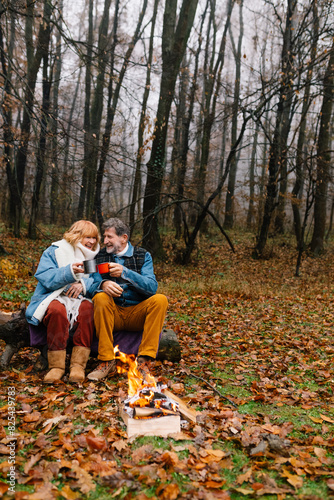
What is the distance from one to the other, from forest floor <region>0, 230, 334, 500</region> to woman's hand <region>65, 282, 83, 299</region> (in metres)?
0.84

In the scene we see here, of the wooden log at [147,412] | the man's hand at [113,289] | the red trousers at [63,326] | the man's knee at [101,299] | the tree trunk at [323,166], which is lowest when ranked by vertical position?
the wooden log at [147,412]

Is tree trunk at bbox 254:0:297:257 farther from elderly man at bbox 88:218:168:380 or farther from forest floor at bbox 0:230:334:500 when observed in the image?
elderly man at bbox 88:218:168:380

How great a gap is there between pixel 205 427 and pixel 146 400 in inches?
19.4

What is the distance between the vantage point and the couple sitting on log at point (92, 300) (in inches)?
138

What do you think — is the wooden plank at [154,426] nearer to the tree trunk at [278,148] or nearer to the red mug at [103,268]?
the red mug at [103,268]

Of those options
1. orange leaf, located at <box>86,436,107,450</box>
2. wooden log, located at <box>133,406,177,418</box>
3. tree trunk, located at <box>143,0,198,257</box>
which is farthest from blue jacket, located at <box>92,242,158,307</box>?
tree trunk, located at <box>143,0,198,257</box>

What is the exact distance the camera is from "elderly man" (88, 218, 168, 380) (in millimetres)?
3631

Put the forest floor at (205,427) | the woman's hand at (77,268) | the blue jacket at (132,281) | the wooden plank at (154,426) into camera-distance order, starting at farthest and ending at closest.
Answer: the blue jacket at (132,281) → the woman's hand at (77,268) → the wooden plank at (154,426) → the forest floor at (205,427)

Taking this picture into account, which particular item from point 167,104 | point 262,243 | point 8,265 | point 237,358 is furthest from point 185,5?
point 237,358

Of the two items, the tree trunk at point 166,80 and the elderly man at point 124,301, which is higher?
the tree trunk at point 166,80

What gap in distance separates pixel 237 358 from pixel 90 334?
1.94m

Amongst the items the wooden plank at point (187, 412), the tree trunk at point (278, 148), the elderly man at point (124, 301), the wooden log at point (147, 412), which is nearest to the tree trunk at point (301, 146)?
the tree trunk at point (278, 148)

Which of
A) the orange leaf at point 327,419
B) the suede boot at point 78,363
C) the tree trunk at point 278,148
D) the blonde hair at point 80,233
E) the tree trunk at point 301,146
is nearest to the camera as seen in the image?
the orange leaf at point 327,419

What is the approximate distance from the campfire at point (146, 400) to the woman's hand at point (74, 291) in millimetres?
958
